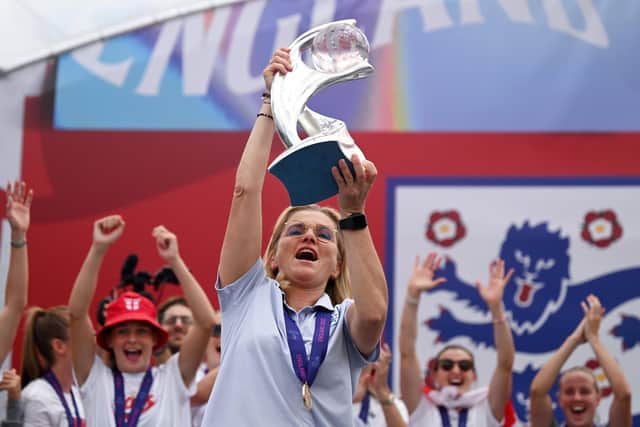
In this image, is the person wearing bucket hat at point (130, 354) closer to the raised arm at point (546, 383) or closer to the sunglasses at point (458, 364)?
the sunglasses at point (458, 364)

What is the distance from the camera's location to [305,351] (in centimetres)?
213

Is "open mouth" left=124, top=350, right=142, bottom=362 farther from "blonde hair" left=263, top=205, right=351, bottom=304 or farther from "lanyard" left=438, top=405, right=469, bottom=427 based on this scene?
"blonde hair" left=263, top=205, right=351, bottom=304

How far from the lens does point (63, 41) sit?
586 cm

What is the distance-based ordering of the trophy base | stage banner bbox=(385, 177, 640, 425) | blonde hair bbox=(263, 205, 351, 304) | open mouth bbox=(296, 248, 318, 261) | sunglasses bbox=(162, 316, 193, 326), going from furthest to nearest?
stage banner bbox=(385, 177, 640, 425), sunglasses bbox=(162, 316, 193, 326), blonde hair bbox=(263, 205, 351, 304), open mouth bbox=(296, 248, 318, 261), the trophy base

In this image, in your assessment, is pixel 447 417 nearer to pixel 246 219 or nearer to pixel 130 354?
pixel 130 354

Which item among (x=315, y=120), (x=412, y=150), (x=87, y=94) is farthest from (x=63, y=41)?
(x=315, y=120)

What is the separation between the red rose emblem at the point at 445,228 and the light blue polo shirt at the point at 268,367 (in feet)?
11.0

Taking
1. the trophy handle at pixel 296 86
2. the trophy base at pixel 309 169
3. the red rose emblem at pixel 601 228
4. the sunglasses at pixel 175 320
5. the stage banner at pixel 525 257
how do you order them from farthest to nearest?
the red rose emblem at pixel 601 228
the stage banner at pixel 525 257
the sunglasses at pixel 175 320
the trophy handle at pixel 296 86
the trophy base at pixel 309 169

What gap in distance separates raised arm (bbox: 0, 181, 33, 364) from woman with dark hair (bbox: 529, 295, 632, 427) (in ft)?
7.58

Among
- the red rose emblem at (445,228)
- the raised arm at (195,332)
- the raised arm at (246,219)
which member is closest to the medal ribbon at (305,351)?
the raised arm at (246,219)

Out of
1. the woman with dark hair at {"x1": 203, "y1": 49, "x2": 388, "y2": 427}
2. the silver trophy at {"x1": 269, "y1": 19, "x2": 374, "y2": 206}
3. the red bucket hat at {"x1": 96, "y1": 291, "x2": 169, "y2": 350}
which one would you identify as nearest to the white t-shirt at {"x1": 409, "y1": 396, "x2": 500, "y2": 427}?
the red bucket hat at {"x1": 96, "y1": 291, "x2": 169, "y2": 350}

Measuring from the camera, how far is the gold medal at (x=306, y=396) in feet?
6.84

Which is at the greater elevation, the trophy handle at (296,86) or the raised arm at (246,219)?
the trophy handle at (296,86)

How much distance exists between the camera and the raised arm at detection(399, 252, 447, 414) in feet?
14.3
